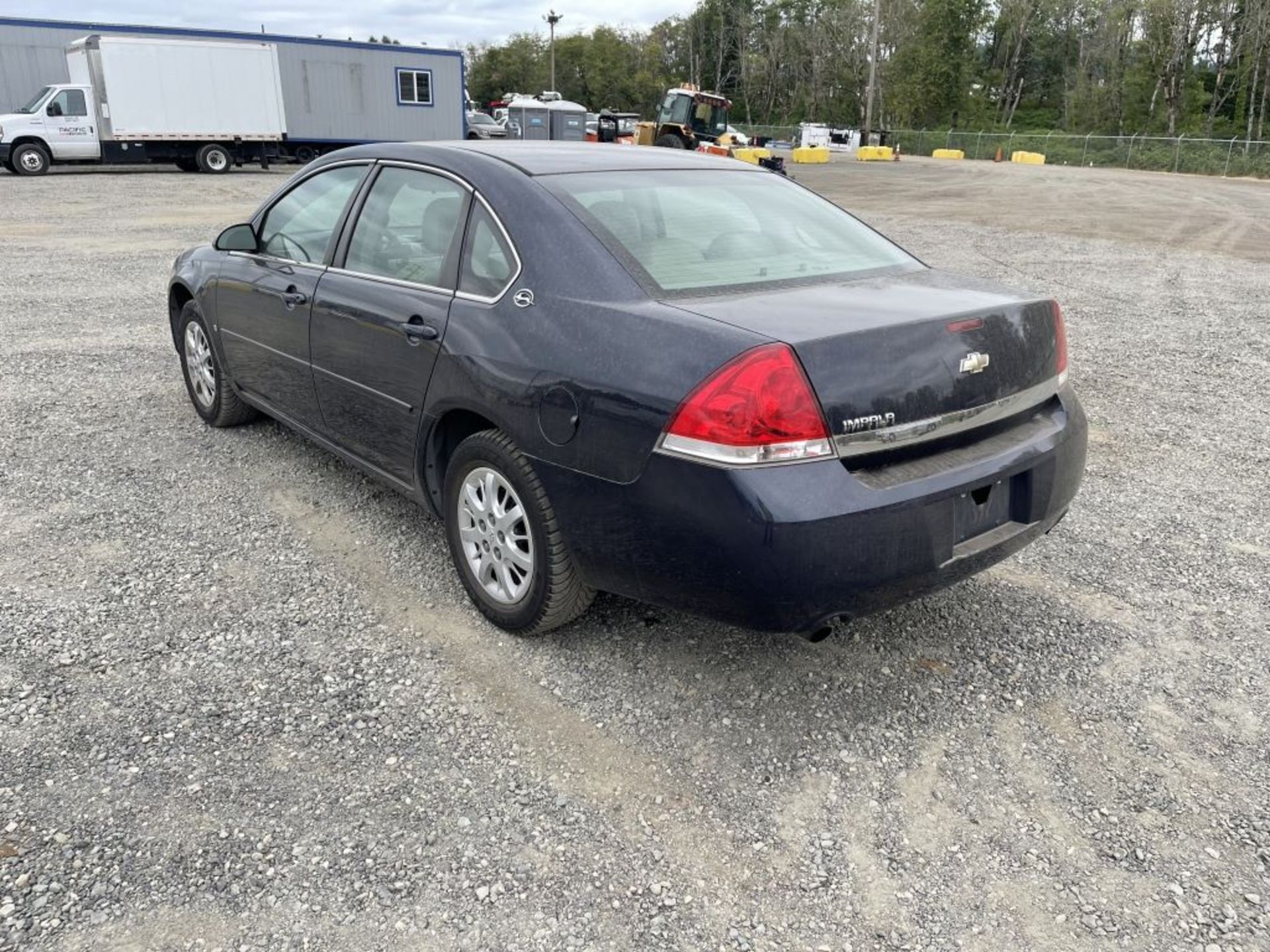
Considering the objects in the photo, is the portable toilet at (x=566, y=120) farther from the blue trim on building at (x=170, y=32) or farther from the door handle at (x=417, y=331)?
the door handle at (x=417, y=331)

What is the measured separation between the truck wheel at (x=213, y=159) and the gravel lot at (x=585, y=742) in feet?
76.4

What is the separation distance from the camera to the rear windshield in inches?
122

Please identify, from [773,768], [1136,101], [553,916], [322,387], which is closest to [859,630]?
[773,768]

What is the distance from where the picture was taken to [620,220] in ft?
10.6

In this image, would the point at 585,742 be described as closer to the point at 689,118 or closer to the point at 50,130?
the point at 50,130

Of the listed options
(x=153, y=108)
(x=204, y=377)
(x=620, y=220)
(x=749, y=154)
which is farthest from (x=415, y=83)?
(x=620, y=220)

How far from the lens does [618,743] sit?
2.83m

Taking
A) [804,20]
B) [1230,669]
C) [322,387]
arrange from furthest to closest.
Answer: [804,20]
[322,387]
[1230,669]

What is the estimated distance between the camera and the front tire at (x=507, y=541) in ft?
9.89

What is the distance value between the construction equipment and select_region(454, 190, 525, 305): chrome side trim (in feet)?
101

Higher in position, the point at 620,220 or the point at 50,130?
the point at 50,130

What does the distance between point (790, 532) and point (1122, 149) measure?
49.4 meters

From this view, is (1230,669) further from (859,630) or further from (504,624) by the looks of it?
(504,624)

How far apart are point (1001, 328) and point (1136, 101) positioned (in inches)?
2858
